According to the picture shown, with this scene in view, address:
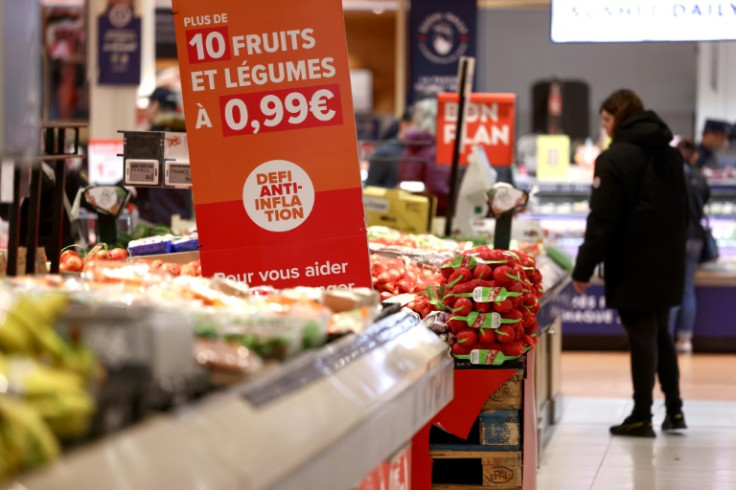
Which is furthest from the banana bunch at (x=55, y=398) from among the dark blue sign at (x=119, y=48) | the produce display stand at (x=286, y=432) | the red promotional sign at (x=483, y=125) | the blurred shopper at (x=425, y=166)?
the dark blue sign at (x=119, y=48)

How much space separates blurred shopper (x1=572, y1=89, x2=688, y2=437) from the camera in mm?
7098

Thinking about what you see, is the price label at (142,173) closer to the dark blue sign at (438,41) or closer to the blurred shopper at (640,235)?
the blurred shopper at (640,235)

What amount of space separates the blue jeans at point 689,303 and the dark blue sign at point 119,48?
608 centimetres

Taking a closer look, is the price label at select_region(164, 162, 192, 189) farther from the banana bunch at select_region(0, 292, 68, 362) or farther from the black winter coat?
the banana bunch at select_region(0, 292, 68, 362)

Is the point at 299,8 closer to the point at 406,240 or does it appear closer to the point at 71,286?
the point at 71,286

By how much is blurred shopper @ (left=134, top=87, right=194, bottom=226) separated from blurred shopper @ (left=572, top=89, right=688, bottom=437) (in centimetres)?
345

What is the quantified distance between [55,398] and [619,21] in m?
4.95

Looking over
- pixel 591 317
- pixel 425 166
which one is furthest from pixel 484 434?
pixel 591 317

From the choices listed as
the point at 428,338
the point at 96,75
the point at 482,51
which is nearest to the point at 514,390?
the point at 428,338

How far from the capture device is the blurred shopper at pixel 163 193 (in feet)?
30.8

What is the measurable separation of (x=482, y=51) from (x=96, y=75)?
24.6 feet

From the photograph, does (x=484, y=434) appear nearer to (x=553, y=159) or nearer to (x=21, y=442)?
(x=21, y=442)

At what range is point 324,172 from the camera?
191 inches

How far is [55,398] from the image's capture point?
2105 mm
